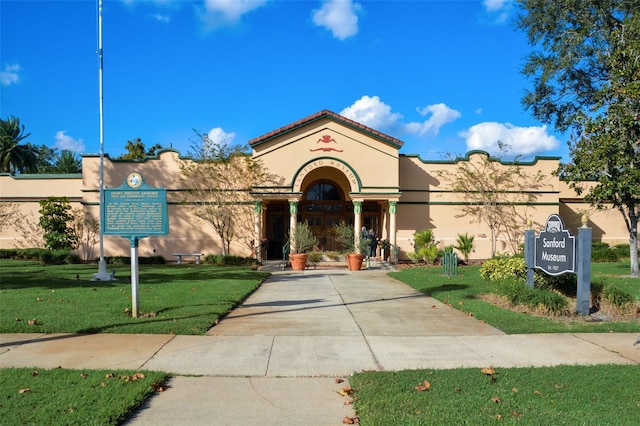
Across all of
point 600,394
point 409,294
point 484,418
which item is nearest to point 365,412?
point 484,418

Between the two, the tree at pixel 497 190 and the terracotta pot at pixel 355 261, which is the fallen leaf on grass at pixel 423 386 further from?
the tree at pixel 497 190

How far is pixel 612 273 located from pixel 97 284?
17.3 metres

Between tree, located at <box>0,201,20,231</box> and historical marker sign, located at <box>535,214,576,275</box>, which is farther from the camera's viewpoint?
tree, located at <box>0,201,20,231</box>

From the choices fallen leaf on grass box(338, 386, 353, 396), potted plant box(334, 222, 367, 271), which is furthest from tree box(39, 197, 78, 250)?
fallen leaf on grass box(338, 386, 353, 396)

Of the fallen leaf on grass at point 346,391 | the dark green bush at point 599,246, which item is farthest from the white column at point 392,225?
the fallen leaf on grass at point 346,391

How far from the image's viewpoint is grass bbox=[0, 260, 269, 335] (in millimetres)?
8008

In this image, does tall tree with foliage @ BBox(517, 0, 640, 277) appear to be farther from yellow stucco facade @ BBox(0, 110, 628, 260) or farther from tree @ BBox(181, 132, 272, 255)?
tree @ BBox(181, 132, 272, 255)

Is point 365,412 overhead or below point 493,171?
below

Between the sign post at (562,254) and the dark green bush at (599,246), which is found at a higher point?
the sign post at (562,254)

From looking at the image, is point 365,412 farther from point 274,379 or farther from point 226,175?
point 226,175

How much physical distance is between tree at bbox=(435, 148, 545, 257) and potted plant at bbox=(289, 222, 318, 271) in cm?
854

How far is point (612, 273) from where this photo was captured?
16969 mm

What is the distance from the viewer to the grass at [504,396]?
4.20 metres

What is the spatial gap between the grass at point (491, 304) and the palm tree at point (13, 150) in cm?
4452
